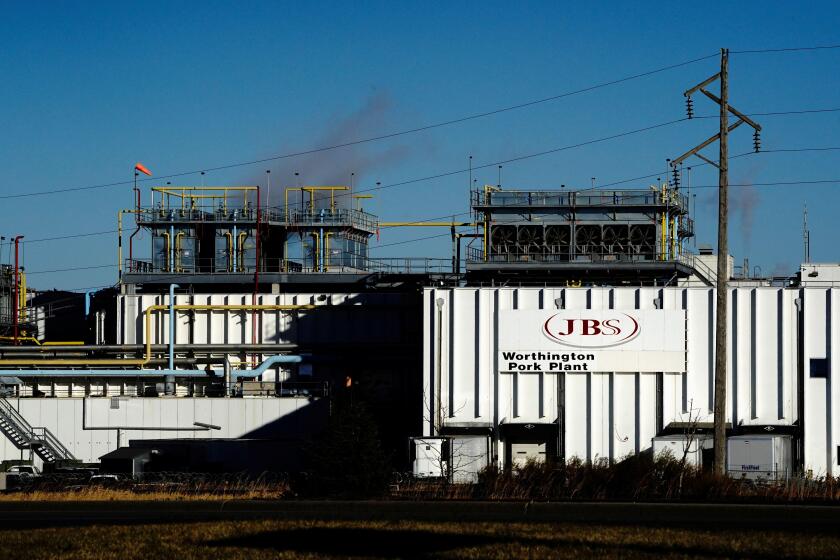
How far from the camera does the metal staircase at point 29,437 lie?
2341 inches

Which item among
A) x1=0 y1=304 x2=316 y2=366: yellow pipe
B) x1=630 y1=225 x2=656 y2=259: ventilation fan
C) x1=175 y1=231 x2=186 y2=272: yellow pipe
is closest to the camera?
x1=0 y1=304 x2=316 y2=366: yellow pipe

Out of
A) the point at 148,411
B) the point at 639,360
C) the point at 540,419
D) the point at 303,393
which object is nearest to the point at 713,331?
the point at 639,360

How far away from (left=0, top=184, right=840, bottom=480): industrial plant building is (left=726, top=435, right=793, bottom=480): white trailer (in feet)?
0.27

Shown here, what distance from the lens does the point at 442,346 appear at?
55.2 m

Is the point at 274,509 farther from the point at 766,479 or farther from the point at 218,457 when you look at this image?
the point at 218,457

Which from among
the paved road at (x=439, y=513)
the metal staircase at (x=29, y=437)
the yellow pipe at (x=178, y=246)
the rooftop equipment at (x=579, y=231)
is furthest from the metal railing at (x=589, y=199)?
the paved road at (x=439, y=513)

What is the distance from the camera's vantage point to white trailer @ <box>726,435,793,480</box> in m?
48.0

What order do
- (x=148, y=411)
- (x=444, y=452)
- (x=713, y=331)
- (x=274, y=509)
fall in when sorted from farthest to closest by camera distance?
(x=148, y=411) < (x=713, y=331) < (x=444, y=452) < (x=274, y=509)

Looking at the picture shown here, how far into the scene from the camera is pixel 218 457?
187 ft

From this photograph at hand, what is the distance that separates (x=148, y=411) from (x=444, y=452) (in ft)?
53.9

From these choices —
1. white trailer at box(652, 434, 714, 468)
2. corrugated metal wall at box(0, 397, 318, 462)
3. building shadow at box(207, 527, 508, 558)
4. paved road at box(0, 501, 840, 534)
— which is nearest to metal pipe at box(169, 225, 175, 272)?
corrugated metal wall at box(0, 397, 318, 462)

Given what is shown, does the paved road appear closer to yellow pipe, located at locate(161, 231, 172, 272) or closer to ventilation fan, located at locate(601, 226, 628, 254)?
ventilation fan, located at locate(601, 226, 628, 254)

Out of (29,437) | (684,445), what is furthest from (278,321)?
(684,445)

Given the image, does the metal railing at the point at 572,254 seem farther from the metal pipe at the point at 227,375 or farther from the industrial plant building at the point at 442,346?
the metal pipe at the point at 227,375
